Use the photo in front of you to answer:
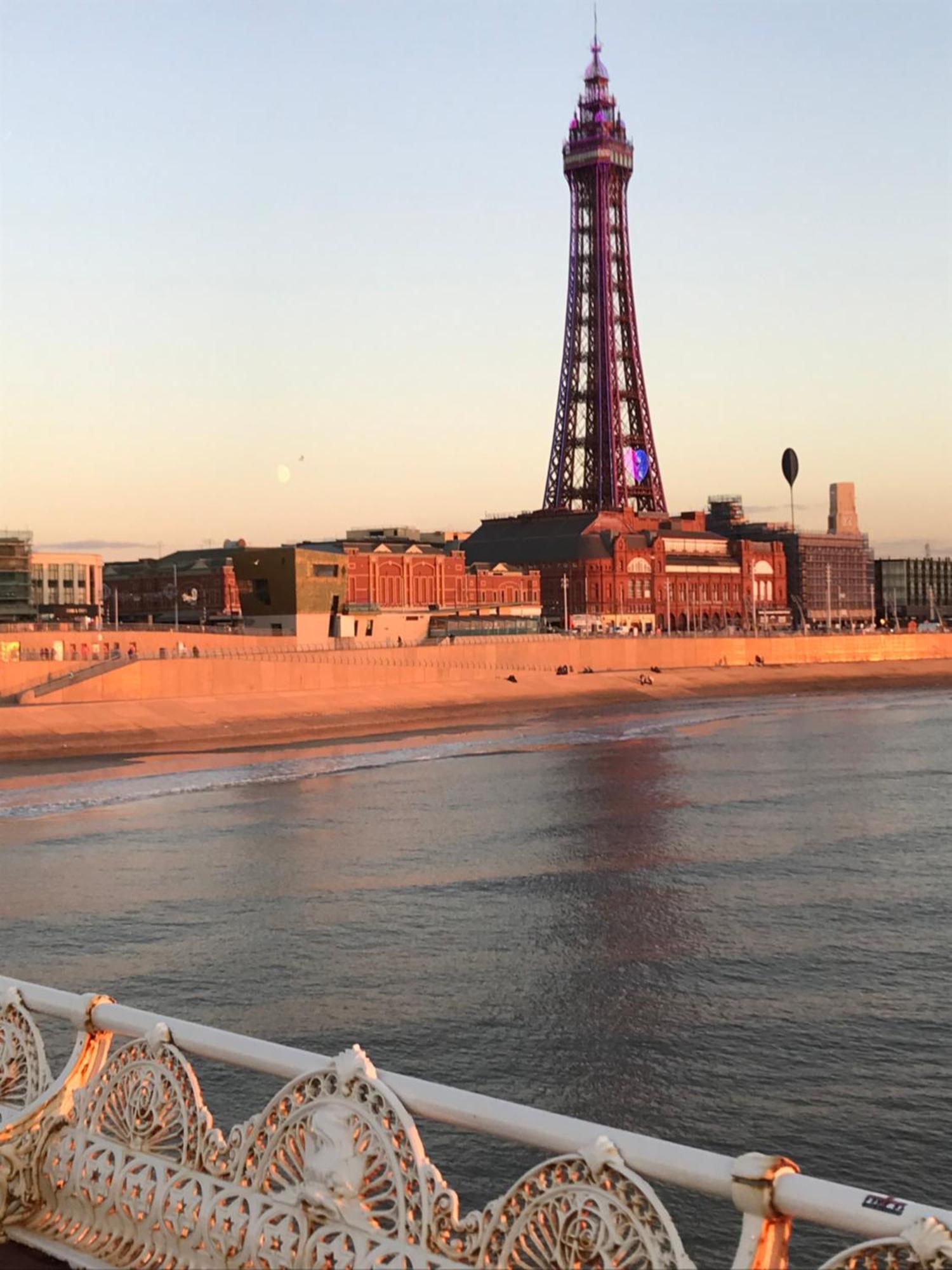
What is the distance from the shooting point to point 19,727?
55.8 metres

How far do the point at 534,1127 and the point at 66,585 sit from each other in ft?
406

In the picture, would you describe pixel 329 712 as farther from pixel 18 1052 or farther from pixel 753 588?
pixel 753 588

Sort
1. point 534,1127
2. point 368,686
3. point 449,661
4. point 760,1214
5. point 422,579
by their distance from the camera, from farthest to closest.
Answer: point 422,579
point 449,661
point 368,686
point 534,1127
point 760,1214

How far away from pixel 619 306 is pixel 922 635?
208 ft

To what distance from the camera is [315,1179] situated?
200 inches

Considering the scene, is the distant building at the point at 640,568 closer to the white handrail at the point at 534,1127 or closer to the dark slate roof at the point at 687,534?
the dark slate roof at the point at 687,534

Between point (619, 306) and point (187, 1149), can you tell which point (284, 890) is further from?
point (619, 306)

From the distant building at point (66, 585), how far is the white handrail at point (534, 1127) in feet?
382

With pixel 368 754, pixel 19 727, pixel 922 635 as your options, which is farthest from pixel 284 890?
pixel 922 635

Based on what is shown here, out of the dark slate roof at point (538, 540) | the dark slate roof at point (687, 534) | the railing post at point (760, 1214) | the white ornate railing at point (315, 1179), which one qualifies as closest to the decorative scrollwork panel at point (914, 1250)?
the white ornate railing at point (315, 1179)

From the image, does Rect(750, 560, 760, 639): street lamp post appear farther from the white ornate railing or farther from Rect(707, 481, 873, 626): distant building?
the white ornate railing

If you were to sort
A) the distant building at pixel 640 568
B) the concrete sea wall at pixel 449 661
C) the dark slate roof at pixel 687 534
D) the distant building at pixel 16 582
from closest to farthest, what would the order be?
the concrete sea wall at pixel 449 661 → the distant building at pixel 16 582 → the distant building at pixel 640 568 → the dark slate roof at pixel 687 534

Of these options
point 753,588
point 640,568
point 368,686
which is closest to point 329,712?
point 368,686

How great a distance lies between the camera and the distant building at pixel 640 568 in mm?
157875
